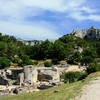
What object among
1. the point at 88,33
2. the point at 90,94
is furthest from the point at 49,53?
the point at 88,33

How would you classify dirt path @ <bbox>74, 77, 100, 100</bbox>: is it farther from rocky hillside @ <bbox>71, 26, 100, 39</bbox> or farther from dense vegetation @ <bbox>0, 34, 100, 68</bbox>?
rocky hillside @ <bbox>71, 26, 100, 39</bbox>

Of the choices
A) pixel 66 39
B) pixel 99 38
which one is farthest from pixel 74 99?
pixel 99 38

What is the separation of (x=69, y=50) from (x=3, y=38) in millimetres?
28312

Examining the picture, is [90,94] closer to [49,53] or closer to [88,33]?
[49,53]

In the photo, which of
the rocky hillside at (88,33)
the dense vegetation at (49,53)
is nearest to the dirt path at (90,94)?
the dense vegetation at (49,53)

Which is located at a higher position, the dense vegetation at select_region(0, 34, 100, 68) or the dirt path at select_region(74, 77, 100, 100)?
the dense vegetation at select_region(0, 34, 100, 68)

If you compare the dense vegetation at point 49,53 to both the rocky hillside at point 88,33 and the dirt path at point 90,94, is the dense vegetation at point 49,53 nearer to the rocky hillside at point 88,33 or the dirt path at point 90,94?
the dirt path at point 90,94

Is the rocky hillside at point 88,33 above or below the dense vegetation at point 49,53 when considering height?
above

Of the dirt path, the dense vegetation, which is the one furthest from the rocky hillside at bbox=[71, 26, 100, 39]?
the dirt path

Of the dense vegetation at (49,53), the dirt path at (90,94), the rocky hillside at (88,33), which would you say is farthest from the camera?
the rocky hillside at (88,33)

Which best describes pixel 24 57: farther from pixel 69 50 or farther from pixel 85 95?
pixel 85 95

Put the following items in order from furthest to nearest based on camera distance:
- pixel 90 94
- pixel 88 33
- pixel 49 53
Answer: pixel 88 33
pixel 49 53
pixel 90 94

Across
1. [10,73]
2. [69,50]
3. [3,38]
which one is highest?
[3,38]

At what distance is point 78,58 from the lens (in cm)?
4897
